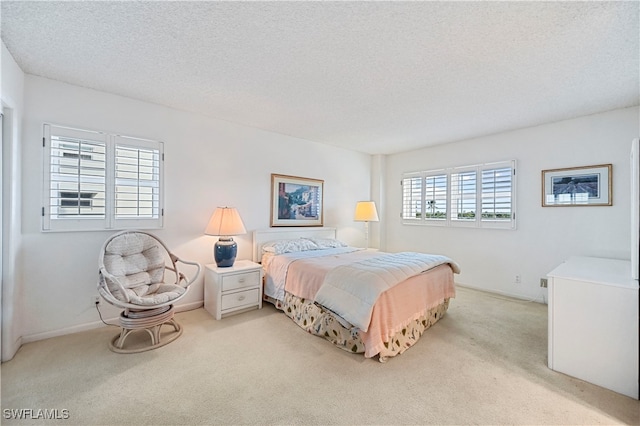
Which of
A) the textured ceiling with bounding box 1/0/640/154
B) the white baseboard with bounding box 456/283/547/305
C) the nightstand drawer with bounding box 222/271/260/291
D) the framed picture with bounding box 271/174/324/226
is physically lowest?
Answer: the white baseboard with bounding box 456/283/547/305

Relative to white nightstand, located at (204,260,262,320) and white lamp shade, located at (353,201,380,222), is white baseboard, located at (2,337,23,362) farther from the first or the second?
Result: white lamp shade, located at (353,201,380,222)

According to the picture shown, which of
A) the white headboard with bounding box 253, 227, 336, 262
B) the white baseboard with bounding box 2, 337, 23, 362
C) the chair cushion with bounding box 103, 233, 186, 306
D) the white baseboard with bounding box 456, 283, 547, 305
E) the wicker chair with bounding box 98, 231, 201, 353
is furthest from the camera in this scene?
the white headboard with bounding box 253, 227, 336, 262

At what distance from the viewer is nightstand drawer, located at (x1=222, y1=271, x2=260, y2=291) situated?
3.15m

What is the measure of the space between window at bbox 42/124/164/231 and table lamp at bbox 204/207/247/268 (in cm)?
63

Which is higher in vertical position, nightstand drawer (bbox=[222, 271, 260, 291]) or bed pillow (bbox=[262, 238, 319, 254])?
bed pillow (bbox=[262, 238, 319, 254])

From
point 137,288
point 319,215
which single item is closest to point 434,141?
point 319,215

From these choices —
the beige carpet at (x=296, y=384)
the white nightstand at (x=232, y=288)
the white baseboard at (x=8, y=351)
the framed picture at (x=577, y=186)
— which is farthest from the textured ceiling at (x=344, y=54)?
the beige carpet at (x=296, y=384)

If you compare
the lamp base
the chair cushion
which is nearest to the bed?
the lamp base

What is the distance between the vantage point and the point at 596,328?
199 centimetres

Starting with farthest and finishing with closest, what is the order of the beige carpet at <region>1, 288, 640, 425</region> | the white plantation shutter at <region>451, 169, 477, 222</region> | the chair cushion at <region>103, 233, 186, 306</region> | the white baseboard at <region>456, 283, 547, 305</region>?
1. the white plantation shutter at <region>451, 169, 477, 222</region>
2. the white baseboard at <region>456, 283, 547, 305</region>
3. the chair cushion at <region>103, 233, 186, 306</region>
4. the beige carpet at <region>1, 288, 640, 425</region>

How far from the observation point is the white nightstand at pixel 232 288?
122 inches

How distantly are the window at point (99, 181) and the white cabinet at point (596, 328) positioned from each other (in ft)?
13.3

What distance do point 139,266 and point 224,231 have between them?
0.92 meters

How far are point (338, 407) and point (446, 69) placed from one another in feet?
9.03
